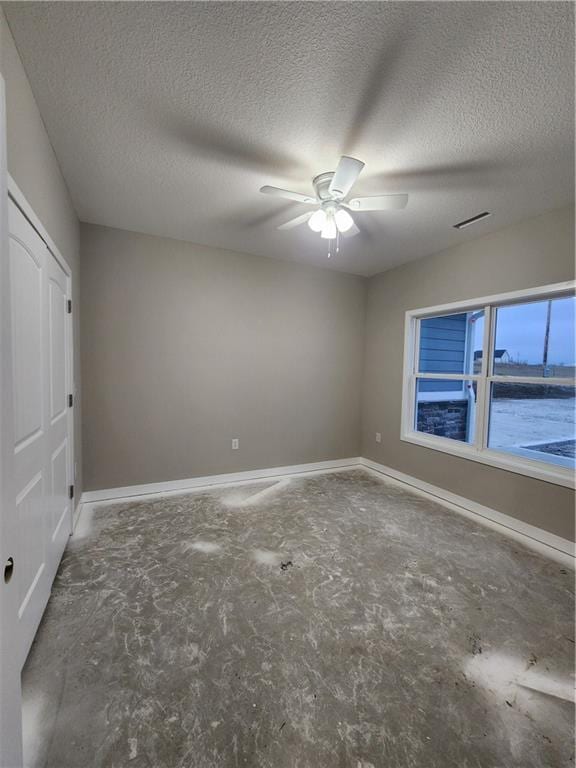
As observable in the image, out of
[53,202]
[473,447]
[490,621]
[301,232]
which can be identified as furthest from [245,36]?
[473,447]

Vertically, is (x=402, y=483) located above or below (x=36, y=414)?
below

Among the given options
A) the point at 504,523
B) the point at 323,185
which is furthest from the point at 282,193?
the point at 504,523

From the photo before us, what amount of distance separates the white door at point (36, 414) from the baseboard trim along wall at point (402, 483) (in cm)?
94

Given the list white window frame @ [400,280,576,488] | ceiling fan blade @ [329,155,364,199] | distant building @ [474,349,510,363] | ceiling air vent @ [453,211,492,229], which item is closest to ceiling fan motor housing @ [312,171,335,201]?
ceiling fan blade @ [329,155,364,199]

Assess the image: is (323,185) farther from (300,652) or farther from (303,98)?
(300,652)

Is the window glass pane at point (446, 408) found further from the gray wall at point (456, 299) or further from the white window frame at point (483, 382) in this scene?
the gray wall at point (456, 299)

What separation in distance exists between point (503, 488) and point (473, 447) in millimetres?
471

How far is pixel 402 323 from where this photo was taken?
3982 millimetres

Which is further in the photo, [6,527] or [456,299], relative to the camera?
[456,299]

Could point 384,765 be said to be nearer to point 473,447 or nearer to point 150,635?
point 150,635

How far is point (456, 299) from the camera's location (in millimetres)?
3332

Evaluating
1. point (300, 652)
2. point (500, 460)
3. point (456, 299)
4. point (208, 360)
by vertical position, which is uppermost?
point (456, 299)

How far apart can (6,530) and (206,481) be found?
3.05 meters

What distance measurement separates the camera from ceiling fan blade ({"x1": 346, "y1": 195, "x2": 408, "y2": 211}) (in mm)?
1965
